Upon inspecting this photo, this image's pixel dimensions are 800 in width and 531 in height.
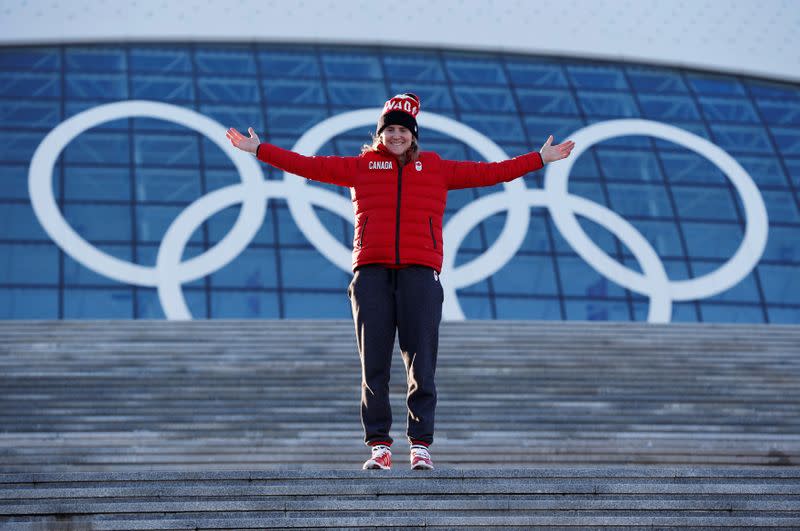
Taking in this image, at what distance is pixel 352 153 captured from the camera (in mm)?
25234

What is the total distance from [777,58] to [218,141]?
12455 mm

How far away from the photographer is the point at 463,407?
11594mm

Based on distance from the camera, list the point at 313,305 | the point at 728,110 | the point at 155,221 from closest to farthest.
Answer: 1. the point at 313,305
2. the point at 155,221
3. the point at 728,110

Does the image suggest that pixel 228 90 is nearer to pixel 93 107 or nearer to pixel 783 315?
pixel 93 107

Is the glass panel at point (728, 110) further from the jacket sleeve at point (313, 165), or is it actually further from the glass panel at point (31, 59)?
the jacket sleeve at point (313, 165)

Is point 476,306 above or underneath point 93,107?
underneath

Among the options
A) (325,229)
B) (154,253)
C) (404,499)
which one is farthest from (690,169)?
(404,499)

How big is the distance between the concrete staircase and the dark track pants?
0.47 metres

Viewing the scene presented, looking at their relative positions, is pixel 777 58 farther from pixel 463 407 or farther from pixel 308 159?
pixel 308 159

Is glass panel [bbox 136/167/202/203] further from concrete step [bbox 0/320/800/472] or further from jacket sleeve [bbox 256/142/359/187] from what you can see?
jacket sleeve [bbox 256/142/359/187]

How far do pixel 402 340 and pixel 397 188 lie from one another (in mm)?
849

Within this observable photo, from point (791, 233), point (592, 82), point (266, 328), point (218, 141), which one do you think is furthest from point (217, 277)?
point (791, 233)

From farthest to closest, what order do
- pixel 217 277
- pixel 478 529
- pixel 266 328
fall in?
pixel 217 277, pixel 266 328, pixel 478 529

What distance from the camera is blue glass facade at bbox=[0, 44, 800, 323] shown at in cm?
Result: 2294
